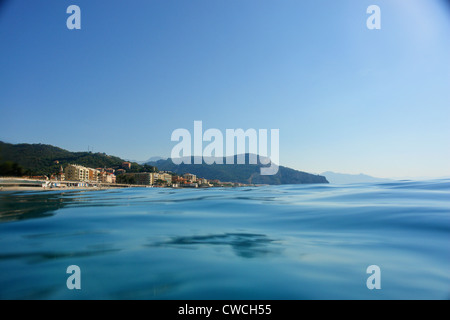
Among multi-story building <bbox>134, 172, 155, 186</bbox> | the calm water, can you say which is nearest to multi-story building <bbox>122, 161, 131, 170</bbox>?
multi-story building <bbox>134, 172, 155, 186</bbox>

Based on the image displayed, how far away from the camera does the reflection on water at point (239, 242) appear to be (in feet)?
9.62

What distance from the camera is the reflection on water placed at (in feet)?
9.62

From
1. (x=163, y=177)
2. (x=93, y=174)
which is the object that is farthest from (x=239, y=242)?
(x=163, y=177)

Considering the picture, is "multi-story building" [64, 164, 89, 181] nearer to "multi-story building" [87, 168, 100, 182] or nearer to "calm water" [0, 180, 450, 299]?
"multi-story building" [87, 168, 100, 182]

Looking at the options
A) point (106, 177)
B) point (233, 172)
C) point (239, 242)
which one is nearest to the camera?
point (239, 242)

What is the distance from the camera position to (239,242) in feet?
11.0

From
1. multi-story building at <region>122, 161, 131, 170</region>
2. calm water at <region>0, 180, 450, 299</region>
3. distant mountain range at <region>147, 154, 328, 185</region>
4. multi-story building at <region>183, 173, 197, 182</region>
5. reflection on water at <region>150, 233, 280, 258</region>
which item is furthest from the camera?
multi-story building at <region>122, 161, 131, 170</region>

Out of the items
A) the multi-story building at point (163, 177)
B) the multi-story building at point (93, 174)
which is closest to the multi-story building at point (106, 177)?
the multi-story building at point (93, 174)

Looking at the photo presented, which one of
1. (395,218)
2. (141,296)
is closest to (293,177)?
(395,218)

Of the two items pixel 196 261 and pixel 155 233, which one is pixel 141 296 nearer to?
pixel 196 261

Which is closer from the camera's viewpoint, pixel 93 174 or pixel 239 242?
pixel 239 242

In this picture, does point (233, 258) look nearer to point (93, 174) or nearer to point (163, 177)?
point (93, 174)

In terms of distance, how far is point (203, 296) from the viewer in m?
1.97
